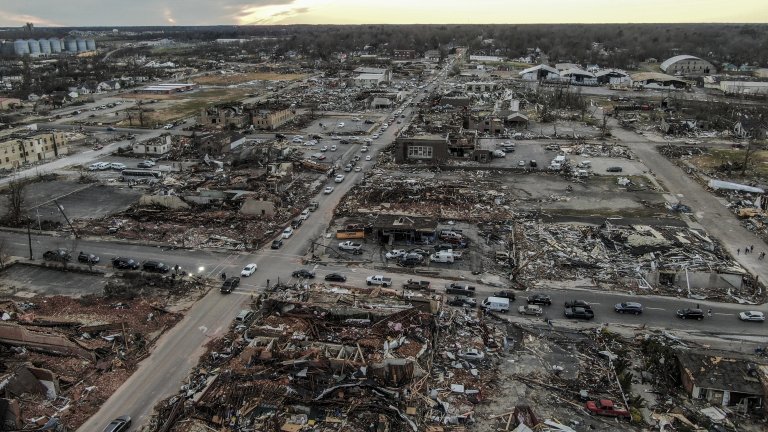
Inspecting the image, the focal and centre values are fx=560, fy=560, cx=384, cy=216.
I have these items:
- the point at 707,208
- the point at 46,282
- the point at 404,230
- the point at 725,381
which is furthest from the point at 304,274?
the point at 707,208

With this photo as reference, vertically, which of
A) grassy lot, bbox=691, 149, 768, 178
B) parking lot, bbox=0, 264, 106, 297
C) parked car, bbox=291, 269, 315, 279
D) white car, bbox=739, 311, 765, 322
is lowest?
white car, bbox=739, 311, 765, 322

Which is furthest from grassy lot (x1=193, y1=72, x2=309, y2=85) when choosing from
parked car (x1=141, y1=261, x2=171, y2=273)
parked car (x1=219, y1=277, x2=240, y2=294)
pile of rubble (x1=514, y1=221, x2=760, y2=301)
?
parked car (x1=219, y1=277, x2=240, y2=294)

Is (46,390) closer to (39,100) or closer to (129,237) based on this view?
(129,237)

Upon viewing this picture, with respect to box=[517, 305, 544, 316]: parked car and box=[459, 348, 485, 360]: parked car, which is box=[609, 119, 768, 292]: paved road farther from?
box=[459, 348, 485, 360]: parked car

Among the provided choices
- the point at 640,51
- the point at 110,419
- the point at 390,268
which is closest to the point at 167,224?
the point at 390,268

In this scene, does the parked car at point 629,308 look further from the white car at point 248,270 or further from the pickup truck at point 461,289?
the white car at point 248,270

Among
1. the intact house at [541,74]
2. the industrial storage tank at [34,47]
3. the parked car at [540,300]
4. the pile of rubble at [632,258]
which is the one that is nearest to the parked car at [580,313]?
the parked car at [540,300]

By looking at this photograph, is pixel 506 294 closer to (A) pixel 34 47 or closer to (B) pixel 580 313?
(B) pixel 580 313
